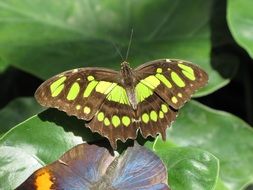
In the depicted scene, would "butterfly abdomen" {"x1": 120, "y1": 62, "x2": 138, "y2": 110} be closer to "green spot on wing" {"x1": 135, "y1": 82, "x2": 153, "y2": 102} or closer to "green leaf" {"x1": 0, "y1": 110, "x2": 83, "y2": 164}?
"green spot on wing" {"x1": 135, "y1": 82, "x2": 153, "y2": 102}

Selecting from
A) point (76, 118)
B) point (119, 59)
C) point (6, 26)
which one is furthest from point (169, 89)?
point (6, 26)

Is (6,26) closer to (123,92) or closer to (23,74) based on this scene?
(23,74)

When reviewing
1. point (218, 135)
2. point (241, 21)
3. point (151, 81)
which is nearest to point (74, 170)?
point (151, 81)

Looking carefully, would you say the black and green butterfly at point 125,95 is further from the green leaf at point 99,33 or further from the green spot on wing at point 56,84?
the green leaf at point 99,33

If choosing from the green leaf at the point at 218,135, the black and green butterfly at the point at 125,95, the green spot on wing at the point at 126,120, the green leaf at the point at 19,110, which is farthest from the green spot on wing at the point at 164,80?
the green leaf at the point at 19,110

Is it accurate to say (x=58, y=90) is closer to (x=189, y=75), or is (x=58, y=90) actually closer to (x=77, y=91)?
(x=77, y=91)
